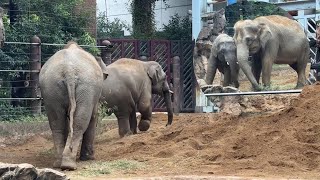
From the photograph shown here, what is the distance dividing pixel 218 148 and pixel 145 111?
469 centimetres

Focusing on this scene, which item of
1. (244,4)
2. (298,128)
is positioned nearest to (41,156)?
(298,128)

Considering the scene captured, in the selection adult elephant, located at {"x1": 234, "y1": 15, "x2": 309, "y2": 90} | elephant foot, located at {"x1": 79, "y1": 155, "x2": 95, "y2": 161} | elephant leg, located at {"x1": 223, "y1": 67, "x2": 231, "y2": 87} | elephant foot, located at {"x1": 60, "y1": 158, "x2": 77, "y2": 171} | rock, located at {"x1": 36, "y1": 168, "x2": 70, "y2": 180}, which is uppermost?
adult elephant, located at {"x1": 234, "y1": 15, "x2": 309, "y2": 90}

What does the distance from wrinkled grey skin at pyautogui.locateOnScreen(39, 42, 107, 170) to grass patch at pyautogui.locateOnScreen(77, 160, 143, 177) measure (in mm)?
286

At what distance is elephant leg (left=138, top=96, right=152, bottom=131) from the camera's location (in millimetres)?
16297

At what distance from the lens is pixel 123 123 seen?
1575 cm

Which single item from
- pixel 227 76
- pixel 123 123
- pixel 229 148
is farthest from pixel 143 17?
pixel 229 148

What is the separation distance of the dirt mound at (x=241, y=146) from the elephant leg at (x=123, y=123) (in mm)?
1164

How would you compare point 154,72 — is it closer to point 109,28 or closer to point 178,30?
point 178,30

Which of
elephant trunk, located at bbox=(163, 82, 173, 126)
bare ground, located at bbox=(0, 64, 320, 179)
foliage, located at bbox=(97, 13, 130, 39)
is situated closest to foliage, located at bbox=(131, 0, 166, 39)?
foliage, located at bbox=(97, 13, 130, 39)

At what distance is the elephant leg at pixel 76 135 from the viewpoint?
1045 cm

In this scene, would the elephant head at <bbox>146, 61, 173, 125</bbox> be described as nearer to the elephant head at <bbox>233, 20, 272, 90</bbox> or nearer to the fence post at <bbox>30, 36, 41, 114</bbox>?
the elephant head at <bbox>233, 20, 272, 90</bbox>

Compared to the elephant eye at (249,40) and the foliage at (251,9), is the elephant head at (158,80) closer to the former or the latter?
the elephant eye at (249,40)

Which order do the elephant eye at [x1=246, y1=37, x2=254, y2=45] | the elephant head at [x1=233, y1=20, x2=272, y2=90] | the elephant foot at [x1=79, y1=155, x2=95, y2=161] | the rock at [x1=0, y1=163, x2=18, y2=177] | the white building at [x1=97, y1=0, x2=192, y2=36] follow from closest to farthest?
the rock at [x1=0, y1=163, x2=18, y2=177], the elephant foot at [x1=79, y1=155, x2=95, y2=161], the elephant head at [x1=233, y1=20, x2=272, y2=90], the elephant eye at [x1=246, y1=37, x2=254, y2=45], the white building at [x1=97, y1=0, x2=192, y2=36]

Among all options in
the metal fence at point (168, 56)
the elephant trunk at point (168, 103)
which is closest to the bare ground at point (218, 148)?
the elephant trunk at point (168, 103)
